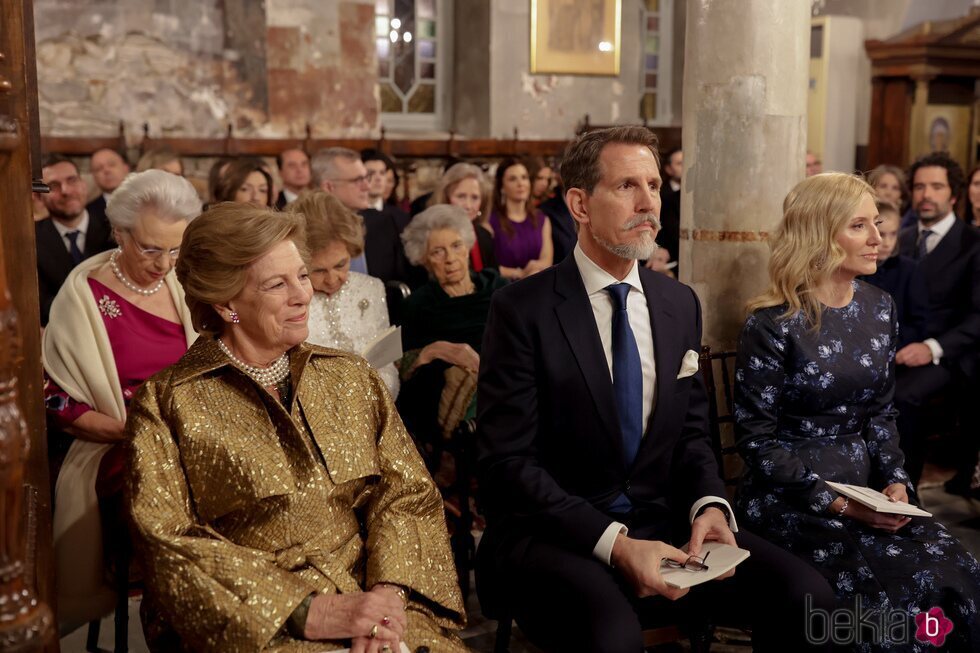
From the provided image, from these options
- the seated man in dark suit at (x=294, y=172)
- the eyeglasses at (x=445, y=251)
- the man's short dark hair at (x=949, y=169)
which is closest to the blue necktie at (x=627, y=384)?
the eyeglasses at (x=445, y=251)

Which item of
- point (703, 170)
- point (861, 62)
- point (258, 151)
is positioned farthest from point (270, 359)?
point (861, 62)

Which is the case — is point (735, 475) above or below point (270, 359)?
below

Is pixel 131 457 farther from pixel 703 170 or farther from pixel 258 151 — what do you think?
pixel 258 151

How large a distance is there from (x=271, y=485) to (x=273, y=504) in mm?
54

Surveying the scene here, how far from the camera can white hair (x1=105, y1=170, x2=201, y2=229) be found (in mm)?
3605

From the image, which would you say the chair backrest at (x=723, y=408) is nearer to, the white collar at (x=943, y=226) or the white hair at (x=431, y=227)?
the white hair at (x=431, y=227)

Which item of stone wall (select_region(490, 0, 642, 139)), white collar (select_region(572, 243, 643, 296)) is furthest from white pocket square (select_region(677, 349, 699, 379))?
stone wall (select_region(490, 0, 642, 139))

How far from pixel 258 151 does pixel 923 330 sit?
6138mm

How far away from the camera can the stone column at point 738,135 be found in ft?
13.4

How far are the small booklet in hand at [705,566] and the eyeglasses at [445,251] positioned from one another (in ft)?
7.27

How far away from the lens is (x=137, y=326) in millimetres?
3523

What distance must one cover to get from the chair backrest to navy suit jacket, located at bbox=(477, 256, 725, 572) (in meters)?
0.44

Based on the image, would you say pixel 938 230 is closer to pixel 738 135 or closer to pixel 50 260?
pixel 738 135

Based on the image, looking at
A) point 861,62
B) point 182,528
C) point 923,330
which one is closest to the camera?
point 182,528
